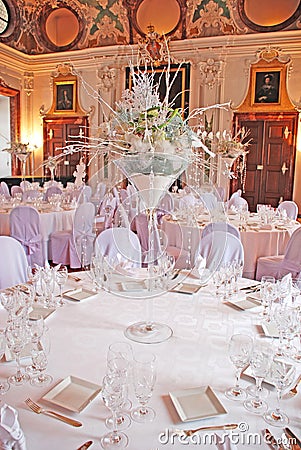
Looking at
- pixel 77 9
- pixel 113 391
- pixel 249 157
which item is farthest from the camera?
pixel 77 9

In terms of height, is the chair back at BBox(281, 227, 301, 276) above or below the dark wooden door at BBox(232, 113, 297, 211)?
below

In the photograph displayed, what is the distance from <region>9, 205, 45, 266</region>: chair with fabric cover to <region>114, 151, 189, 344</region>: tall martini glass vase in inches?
133

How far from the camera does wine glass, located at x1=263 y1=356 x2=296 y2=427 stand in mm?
1174

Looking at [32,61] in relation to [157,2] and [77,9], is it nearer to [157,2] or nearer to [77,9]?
[77,9]

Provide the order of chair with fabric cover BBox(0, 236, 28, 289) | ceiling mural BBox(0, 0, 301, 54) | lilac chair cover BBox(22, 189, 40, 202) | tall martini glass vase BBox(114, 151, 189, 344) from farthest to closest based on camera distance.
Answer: ceiling mural BBox(0, 0, 301, 54) → lilac chair cover BBox(22, 189, 40, 202) → chair with fabric cover BBox(0, 236, 28, 289) → tall martini glass vase BBox(114, 151, 189, 344)

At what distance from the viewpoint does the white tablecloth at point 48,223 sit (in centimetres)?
530

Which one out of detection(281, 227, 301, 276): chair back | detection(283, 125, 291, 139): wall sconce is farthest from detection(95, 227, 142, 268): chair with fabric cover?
detection(283, 125, 291, 139): wall sconce

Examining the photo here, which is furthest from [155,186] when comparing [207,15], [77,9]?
[77,9]

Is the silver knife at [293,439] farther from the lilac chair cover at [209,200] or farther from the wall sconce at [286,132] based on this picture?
the wall sconce at [286,132]

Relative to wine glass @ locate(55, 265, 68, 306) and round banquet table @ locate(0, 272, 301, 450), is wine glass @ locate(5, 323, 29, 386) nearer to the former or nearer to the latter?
round banquet table @ locate(0, 272, 301, 450)

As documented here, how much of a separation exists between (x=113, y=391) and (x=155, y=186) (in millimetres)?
891

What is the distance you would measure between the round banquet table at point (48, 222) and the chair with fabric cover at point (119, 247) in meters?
3.02

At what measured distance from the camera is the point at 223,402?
1.25 meters

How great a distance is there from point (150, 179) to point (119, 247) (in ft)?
2.93
